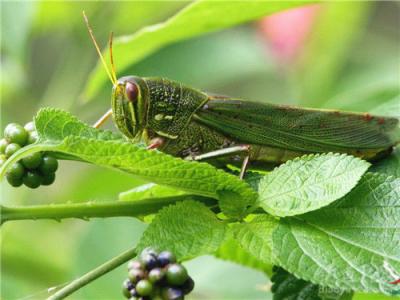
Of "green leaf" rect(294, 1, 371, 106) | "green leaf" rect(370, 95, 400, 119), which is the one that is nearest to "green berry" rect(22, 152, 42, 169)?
"green leaf" rect(370, 95, 400, 119)

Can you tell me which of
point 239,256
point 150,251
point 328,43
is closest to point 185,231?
point 150,251

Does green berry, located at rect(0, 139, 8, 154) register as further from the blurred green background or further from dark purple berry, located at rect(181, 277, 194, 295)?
the blurred green background

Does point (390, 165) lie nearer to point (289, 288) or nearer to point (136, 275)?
point (289, 288)

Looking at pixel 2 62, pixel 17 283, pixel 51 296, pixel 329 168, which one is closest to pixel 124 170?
pixel 51 296

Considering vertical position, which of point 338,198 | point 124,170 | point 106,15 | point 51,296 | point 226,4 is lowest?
point 51,296

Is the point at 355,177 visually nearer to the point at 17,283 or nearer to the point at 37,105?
the point at 17,283

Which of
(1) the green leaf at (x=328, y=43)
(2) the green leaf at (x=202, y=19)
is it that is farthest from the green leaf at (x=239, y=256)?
(1) the green leaf at (x=328, y=43)
